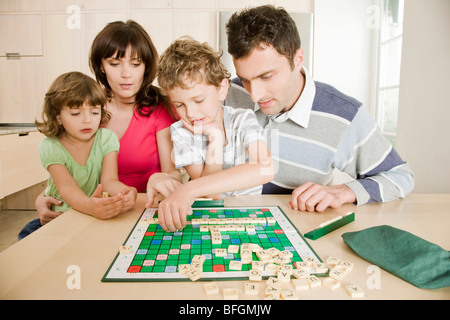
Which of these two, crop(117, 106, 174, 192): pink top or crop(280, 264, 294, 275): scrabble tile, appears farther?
crop(117, 106, 174, 192): pink top

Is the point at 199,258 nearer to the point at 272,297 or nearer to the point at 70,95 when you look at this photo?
the point at 272,297

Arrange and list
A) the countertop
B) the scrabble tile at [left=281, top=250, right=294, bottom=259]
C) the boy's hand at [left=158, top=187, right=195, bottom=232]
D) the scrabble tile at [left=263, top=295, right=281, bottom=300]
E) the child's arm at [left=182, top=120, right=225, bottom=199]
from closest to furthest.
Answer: the scrabble tile at [left=263, top=295, right=281, bottom=300], the scrabble tile at [left=281, top=250, right=294, bottom=259], the boy's hand at [left=158, top=187, right=195, bottom=232], the child's arm at [left=182, top=120, right=225, bottom=199], the countertop

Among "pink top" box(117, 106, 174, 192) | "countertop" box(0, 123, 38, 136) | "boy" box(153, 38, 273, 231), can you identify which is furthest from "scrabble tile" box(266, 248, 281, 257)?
"countertop" box(0, 123, 38, 136)

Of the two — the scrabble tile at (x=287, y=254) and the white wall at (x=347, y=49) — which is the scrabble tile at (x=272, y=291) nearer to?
the scrabble tile at (x=287, y=254)

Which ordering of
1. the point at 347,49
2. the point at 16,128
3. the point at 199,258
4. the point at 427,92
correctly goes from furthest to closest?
1. the point at 347,49
2. the point at 16,128
3. the point at 427,92
4. the point at 199,258

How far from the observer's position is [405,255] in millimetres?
558

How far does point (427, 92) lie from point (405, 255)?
93 cm

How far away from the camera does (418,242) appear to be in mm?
568

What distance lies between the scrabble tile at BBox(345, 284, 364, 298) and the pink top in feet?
3.24

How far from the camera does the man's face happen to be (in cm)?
98

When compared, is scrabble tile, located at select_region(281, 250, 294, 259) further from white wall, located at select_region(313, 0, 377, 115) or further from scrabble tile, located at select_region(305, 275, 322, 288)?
white wall, located at select_region(313, 0, 377, 115)

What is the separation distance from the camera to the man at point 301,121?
3.20ft

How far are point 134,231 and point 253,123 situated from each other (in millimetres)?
522

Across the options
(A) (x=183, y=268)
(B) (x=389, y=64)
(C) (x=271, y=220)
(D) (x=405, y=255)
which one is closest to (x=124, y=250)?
(A) (x=183, y=268)
